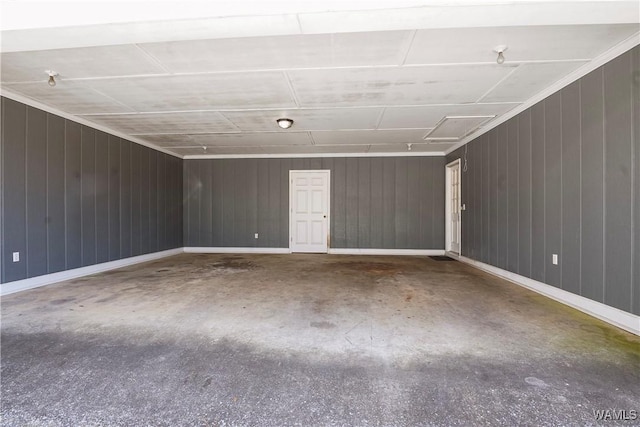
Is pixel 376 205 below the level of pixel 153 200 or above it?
below

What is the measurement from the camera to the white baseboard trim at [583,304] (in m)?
2.45

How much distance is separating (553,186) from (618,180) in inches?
33.0

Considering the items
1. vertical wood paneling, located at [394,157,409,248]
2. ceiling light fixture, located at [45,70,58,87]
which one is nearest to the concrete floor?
ceiling light fixture, located at [45,70,58,87]

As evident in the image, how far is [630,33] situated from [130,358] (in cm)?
458

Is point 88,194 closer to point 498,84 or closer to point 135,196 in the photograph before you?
point 135,196

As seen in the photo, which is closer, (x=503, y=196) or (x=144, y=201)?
(x=503, y=196)

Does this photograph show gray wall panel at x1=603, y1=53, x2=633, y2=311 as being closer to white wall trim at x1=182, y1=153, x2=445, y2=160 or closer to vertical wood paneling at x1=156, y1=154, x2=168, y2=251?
white wall trim at x1=182, y1=153, x2=445, y2=160

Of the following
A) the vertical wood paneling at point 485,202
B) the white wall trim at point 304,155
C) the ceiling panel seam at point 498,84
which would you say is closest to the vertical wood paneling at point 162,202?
the white wall trim at point 304,155

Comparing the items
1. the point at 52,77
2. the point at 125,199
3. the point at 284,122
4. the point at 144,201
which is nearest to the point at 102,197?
the point at 125,199

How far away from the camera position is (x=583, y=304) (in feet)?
9.72

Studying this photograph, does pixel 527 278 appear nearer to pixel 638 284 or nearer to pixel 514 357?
pixel 638 284

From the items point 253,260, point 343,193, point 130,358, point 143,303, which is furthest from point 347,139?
point 130,358

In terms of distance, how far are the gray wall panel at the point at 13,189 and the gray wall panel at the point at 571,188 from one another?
6.55m

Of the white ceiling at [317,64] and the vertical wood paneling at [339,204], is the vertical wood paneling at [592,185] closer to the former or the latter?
the white ceiling at [317,64]
